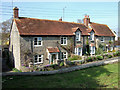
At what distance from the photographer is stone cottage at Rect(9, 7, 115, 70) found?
1967 centimetres

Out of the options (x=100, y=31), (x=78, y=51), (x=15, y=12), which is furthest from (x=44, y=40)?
(x=100, y=31)

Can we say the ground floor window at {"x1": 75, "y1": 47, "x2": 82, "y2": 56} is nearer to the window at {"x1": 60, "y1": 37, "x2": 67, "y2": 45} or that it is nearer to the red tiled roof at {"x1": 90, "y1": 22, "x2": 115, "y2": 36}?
the window at {"x1": 60, "y1": 37, "x2": 67, "y2": 45}

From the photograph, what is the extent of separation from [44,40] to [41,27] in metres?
3.02

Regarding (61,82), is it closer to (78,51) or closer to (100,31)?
(78,51)

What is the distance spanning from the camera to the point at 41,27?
22.9m

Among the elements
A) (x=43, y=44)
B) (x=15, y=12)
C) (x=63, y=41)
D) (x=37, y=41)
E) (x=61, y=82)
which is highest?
(x=15, y=12)

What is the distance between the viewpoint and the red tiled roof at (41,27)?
20.5 metres

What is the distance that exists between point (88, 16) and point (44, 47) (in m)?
16.4

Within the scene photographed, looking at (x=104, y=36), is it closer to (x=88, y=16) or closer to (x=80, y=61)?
(x=88, y=16)

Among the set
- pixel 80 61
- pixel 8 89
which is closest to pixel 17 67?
pixel 80 61

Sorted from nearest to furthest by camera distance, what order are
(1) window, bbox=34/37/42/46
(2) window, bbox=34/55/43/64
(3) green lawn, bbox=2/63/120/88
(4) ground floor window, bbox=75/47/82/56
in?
(3) green lawn, bbox=2/63/120/88, (2) window, bbox=34/55/43/64, (1) window, bbox=34/37/42/46, (4) ground floor window, bbox=75/47/82/56

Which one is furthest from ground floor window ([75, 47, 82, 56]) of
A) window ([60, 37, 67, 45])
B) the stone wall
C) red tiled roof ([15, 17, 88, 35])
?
red tiled roof ([15, 17, 88, 35])

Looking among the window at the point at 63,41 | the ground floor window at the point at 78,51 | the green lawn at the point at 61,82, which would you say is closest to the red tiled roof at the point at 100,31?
the ground floor window at the point at 78,51

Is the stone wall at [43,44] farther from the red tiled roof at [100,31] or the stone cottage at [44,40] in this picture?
the red tiled roof at [100,31]
